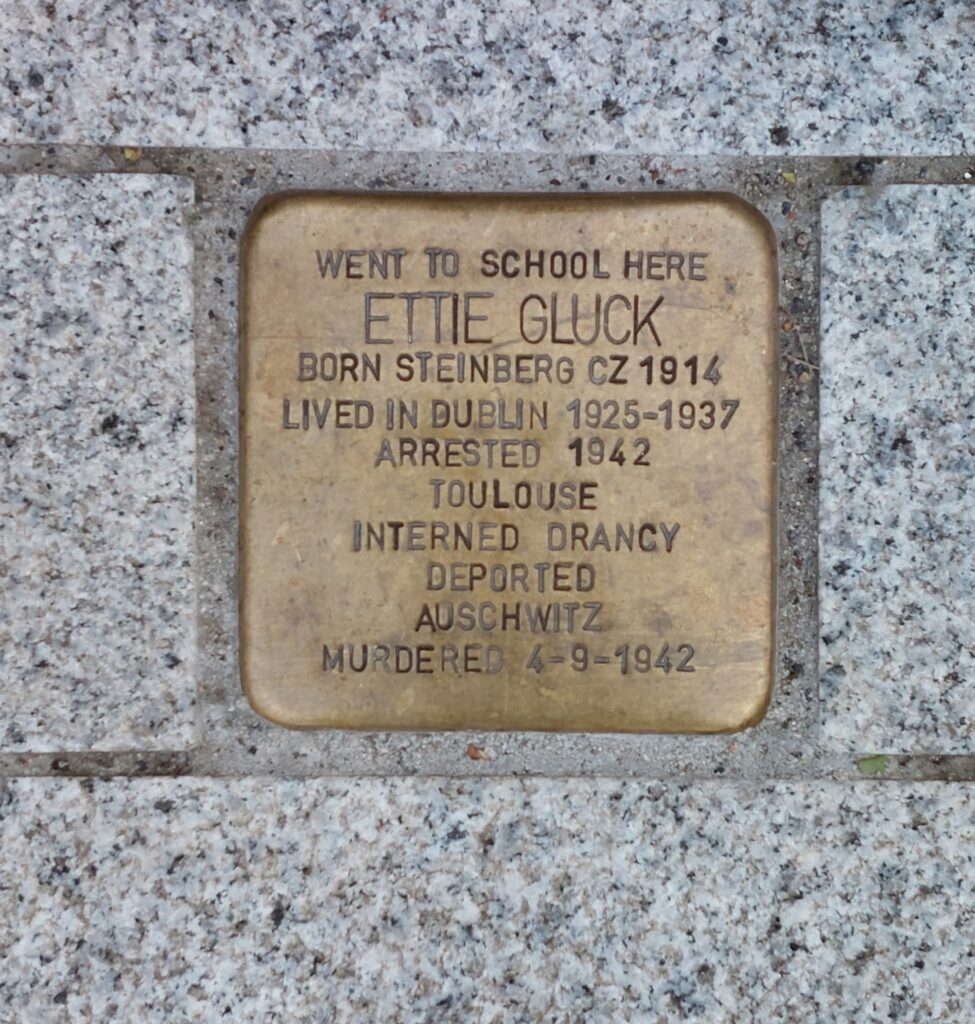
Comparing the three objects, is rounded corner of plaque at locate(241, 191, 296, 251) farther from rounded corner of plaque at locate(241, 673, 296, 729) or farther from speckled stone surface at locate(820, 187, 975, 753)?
speckled stone surface at locate(820, 187, 975, 753)

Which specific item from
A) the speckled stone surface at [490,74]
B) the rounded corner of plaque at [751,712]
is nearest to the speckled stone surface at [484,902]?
the rounded corner of plaque at [751,712]

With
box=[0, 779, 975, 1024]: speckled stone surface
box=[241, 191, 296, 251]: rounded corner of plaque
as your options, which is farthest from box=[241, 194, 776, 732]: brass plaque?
box=[0, 779, 975, 1024]: speckled stone surface

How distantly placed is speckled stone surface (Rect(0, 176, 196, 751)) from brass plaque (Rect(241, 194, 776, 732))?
77 mm

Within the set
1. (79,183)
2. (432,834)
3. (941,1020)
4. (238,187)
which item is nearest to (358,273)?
(238,187)

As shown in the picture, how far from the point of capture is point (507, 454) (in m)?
0.91

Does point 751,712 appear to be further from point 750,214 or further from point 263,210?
point 263,210

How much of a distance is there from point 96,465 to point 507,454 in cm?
42

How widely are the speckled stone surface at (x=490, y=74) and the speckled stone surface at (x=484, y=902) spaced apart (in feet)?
2.18

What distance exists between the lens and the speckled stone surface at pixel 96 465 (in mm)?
907

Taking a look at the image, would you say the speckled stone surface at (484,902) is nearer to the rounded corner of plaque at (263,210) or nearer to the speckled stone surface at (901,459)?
the speckled stone surface at (901,459)

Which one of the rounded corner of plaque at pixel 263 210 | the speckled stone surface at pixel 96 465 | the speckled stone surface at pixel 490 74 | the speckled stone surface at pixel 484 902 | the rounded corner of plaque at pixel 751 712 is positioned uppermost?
the speckled stone surface at pixel 490 74

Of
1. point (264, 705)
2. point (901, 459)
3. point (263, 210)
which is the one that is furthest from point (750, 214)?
point (264, 705)

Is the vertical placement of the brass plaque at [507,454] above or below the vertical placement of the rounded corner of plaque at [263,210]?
below

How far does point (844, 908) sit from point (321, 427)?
0.72 m
